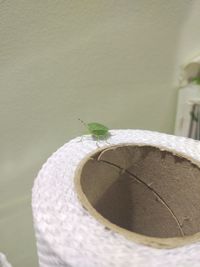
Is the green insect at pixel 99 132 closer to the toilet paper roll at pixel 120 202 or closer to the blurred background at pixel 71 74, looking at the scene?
the toilet paper roll at pixel 120 202

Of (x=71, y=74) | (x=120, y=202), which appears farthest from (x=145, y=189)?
(x=71, y=74)

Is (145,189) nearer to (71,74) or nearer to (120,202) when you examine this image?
(120,202)

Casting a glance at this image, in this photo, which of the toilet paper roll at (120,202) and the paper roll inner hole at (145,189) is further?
the paper roll inner hole at (145,189)

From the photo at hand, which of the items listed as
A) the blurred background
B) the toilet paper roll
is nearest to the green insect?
the toilet paper roll

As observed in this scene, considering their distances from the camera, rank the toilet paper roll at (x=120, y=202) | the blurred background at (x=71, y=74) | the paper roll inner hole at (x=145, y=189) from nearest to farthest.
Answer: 1. the toilet paper roll at (x=120, y=202)
2. the paper roll inner hole at (x=145, y=189)
3. the blurred background at (x=71, y=74)

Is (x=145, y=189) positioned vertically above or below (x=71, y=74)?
below

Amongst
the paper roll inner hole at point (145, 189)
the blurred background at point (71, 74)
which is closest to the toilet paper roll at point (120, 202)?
the paper roll inner hole at point (145, 189)

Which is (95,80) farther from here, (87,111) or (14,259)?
(14,259)
